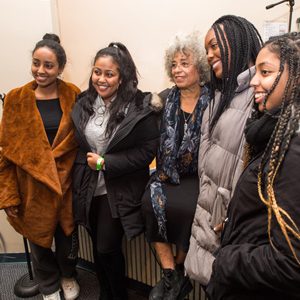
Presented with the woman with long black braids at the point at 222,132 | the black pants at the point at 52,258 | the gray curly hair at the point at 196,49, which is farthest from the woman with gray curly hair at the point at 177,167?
the black pants at the point at 52,258

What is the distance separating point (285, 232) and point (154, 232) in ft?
2.85

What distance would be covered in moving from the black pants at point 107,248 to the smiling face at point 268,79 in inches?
39.7

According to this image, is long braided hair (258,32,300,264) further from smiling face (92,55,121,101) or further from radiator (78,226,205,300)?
radiator (78,226,205,300)

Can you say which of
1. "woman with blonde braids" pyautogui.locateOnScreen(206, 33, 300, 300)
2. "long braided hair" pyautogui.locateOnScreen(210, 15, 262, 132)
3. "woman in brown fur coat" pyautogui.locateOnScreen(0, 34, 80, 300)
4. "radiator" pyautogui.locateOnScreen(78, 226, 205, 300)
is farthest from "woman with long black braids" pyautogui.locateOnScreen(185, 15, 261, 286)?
"woman in brown fur coat" pyautogui.locateOnScreen(0, 34, 80, 300)

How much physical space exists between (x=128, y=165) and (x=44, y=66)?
0.70 metres

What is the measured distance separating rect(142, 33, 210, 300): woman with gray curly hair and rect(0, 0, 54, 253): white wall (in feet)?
3.48

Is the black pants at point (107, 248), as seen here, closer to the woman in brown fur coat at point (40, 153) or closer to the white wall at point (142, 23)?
the woman in brown fur coat at point (40, 153)

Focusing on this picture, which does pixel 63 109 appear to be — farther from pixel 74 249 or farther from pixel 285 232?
pixel 285 232

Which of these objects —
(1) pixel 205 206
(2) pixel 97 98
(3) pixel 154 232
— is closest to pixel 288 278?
(1) pixel 205 206

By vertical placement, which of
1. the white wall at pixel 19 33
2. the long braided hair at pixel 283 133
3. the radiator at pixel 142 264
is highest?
the white wall at pixel 19 33

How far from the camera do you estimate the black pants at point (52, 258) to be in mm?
1859

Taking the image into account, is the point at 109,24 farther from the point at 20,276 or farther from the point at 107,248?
the point at 20,276

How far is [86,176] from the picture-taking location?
1648 mm

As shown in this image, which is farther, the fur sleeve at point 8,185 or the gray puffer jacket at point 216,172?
the fur sleeve at point 8,185
